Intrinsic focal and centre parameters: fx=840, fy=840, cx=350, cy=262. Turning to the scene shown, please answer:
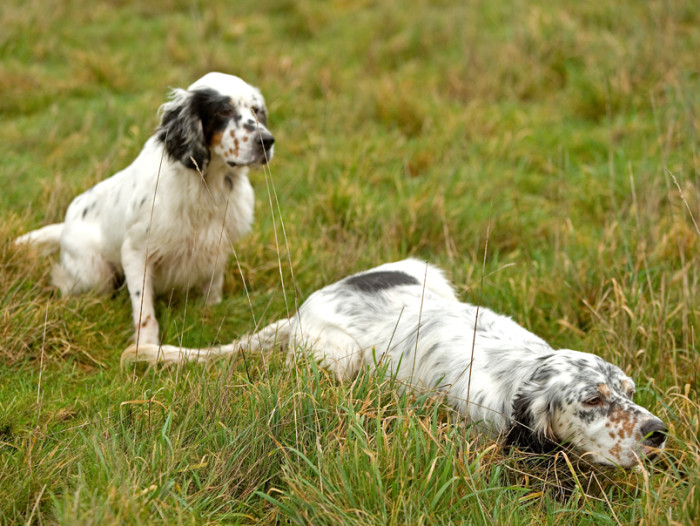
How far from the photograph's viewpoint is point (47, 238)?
179 inches

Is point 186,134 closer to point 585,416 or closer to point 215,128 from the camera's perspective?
point 215,128

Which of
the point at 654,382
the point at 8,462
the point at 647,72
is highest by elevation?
the point at 647,72

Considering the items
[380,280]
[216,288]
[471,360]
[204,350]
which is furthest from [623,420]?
[216,288]

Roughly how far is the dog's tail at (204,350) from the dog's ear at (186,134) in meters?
0.90

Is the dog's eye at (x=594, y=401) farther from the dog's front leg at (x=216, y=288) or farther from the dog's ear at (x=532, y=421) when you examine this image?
the dog's front leg at (x=216, y=288)

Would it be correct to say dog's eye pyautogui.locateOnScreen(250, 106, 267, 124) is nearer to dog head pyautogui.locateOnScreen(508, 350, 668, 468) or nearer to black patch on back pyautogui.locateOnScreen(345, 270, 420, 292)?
black patch on back pyautogui.locateOnScreen(345, 270, 420, 292)

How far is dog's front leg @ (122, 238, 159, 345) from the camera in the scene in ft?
13.0

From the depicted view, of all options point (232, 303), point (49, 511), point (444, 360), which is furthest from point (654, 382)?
point (49, 511)

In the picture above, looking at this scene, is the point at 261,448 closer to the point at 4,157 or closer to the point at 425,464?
the point at 425,464

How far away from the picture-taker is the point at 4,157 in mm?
5578

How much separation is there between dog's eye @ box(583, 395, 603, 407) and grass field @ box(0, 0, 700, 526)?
226 millimetres

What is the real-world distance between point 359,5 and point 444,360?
21.6 ft

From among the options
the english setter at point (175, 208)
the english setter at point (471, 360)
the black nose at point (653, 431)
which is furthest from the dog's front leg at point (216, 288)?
the black nose at point (653, 431)

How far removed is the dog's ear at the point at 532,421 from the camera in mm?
2768
